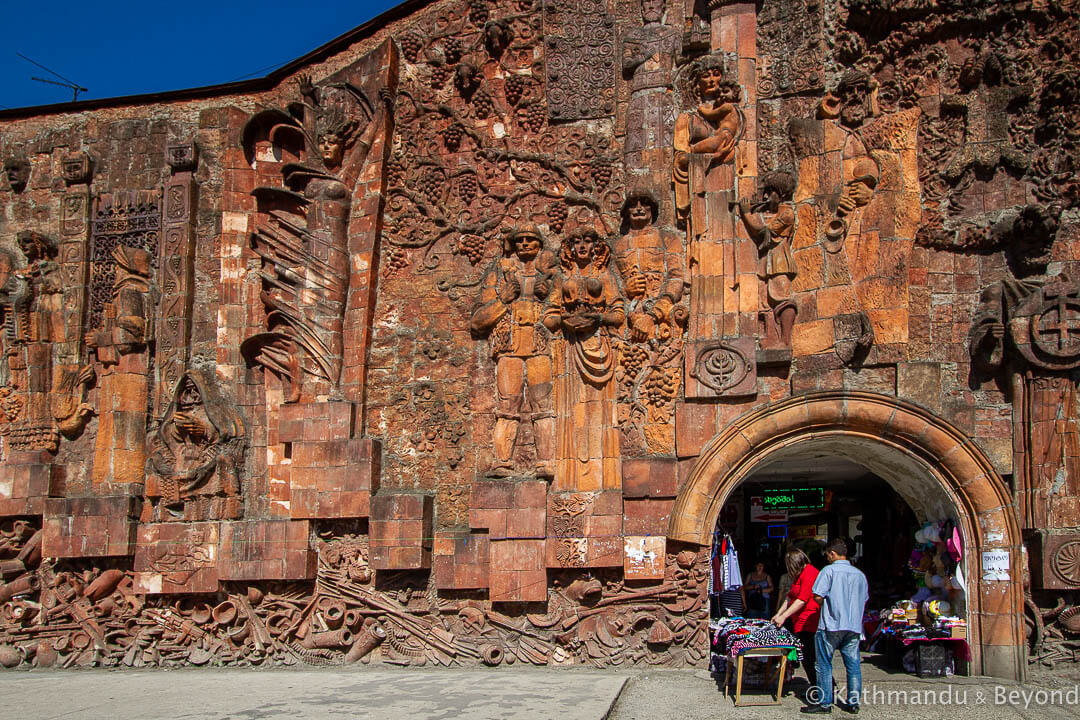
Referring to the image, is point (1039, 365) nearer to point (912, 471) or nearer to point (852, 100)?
point (912, 471)

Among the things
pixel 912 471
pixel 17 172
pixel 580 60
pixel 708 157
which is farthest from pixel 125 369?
pixel 912 471

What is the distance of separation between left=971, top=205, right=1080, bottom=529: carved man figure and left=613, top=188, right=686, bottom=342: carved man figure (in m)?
2.87

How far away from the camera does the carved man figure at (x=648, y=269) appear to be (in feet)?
34.7

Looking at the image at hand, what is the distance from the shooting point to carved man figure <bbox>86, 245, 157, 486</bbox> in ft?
39.2

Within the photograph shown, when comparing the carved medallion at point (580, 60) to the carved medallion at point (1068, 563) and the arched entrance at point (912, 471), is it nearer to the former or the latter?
the arched entrance at point (912, 471)

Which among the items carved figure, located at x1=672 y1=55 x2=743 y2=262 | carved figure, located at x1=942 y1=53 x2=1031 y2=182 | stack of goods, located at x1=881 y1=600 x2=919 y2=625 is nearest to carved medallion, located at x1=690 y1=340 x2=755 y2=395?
carved figure, located at x1=672 y1=55 x2=743 y2=262

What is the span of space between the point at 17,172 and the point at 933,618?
457 inches

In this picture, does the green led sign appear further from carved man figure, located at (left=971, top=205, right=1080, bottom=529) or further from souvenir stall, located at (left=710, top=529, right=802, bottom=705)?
souvenir stall, located at (left=710, top=529, right=802, bottom=705)

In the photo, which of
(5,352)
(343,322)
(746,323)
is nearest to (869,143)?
(746,323)

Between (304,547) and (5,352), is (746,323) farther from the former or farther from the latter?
(5,352)

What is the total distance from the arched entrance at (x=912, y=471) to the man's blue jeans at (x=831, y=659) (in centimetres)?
233

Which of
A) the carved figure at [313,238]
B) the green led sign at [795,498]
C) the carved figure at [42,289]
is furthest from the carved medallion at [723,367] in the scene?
the carved figure at [42,289]

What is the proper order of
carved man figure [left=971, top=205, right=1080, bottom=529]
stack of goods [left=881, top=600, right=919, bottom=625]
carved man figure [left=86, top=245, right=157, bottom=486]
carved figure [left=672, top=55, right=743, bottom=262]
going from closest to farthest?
carved man figure [left=971, top=205, right=1080, bottom=529]
stack of goods [left=881, top=600, right=919, bottom=625]
carved figure [left=672, top=55, right=743, bottom=262]
carved man figure [left=86, top=245, right=157, bottom=486]

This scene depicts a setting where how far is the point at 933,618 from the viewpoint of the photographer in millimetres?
9688
